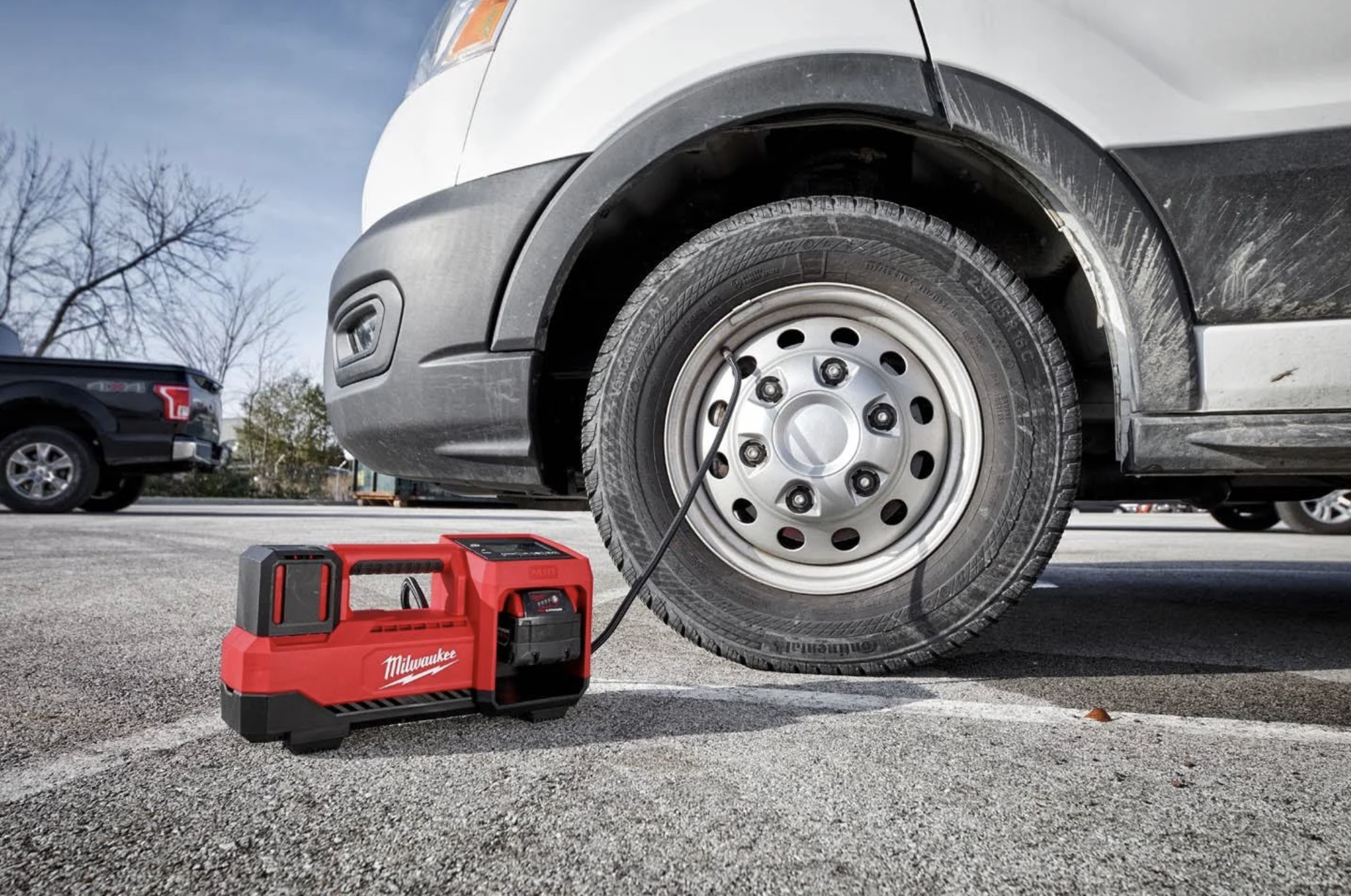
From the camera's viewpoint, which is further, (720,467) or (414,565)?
(720,467)

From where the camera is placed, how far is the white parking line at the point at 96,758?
97 cm

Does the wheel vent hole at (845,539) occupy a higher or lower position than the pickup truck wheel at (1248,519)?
higher

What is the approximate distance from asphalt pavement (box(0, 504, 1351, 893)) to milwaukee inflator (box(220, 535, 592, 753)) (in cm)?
6

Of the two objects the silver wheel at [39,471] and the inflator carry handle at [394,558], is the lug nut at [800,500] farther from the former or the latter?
the silver wheel at [39,471]

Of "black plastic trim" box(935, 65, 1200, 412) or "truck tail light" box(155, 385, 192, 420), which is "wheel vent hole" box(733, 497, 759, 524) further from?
"truck tail light" box(155, 385, 192, 420)

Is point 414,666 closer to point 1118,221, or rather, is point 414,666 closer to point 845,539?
point 845,539

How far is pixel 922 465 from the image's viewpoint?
1647 millimetres

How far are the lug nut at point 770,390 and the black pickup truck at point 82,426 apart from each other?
6.76 m

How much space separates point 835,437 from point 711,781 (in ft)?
2.59

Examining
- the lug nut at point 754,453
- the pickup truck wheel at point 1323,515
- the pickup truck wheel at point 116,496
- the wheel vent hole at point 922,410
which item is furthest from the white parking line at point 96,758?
the pickup truck wheel at point 1323,515

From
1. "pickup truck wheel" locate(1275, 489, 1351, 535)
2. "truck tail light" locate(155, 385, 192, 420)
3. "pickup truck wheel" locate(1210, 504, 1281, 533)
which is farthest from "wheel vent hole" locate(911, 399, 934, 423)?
"pickup truck wheel" locate(1210, 504, 1281, 533)

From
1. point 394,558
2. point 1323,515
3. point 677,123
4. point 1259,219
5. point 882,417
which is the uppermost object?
point 677,123

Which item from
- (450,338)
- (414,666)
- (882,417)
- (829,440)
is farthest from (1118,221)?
(414,666)

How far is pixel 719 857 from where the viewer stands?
82cm
